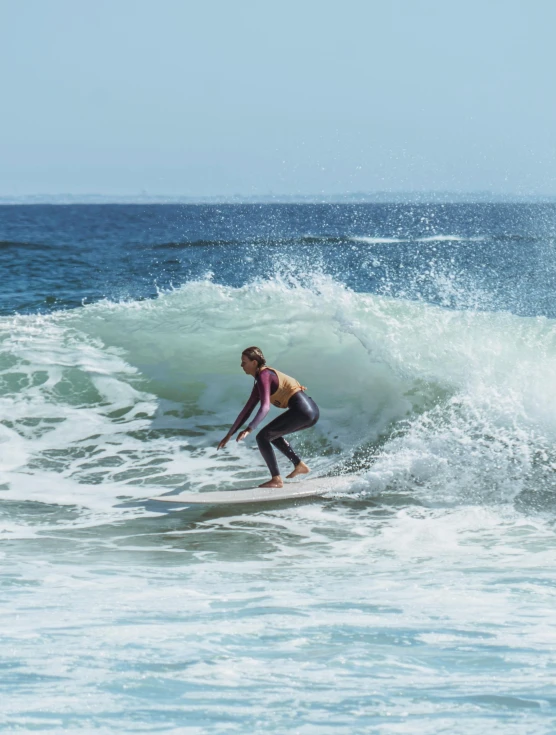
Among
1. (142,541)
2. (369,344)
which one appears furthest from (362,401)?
(142,541)

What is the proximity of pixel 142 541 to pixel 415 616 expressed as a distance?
2.94m

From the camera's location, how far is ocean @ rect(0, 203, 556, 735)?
398 cm

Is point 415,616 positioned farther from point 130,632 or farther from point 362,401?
point 362,401

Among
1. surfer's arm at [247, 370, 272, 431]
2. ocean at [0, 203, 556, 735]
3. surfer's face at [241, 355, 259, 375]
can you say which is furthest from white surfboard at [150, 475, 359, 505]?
surfer's face at [241, 355, 259, 375]

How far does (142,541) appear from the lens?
7.13 meters

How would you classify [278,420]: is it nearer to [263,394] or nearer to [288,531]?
[263,394]

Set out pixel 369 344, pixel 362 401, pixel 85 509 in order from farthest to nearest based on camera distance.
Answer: pixel 369 344 → pixel 362 401 → pixel 85 509

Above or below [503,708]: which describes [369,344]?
above

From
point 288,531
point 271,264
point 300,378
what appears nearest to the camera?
point 288,531

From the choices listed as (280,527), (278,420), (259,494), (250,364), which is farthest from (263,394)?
(280,527)

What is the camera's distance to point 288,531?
7.36 m

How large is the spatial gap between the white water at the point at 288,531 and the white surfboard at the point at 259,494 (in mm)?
154

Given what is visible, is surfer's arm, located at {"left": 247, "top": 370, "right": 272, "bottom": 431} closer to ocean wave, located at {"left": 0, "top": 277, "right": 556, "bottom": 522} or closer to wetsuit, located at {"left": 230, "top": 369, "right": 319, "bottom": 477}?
wetsuit, located at {"left": 230, "top": 369, "right": 319, "bottom": 477}

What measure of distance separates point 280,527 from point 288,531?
0.14 meters
